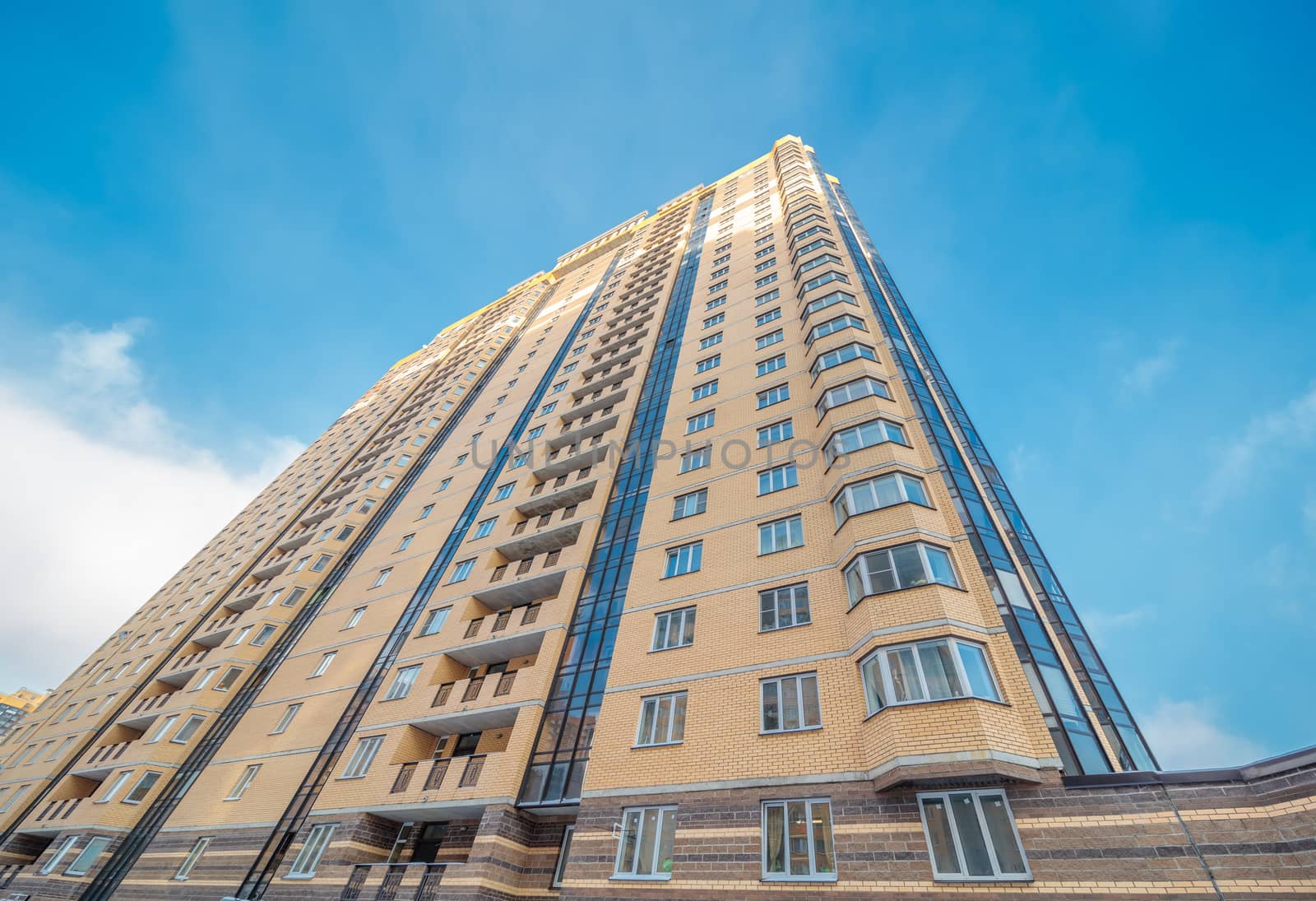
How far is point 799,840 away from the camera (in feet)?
39.2

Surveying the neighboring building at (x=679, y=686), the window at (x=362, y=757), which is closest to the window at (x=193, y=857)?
the neighboring building at (x=679, y=686)

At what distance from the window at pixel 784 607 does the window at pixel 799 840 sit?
14.3 ft

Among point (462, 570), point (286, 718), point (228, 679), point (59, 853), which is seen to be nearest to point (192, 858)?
point (286, 718)

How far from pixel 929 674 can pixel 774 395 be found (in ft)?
45.6

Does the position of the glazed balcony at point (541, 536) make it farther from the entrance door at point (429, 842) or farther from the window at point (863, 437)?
the window at point (863, 437)

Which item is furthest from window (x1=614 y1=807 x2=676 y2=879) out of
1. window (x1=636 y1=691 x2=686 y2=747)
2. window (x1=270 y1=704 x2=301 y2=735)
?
window (x1=270 y1=704 x2=301 y2=735)

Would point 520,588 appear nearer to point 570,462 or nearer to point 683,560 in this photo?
point 570,462

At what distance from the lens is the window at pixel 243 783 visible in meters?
22.4

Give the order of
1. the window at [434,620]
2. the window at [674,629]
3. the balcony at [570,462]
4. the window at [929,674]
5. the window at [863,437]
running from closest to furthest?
the window at [929,674], the window at [674,629], the window at [863,437], the window at [434,620], the balcony at [570,462]

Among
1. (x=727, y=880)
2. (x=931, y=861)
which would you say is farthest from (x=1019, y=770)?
(x=727, y=880)

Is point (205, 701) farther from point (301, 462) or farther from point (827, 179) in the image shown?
point (827, 179)

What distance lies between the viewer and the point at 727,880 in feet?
39.2

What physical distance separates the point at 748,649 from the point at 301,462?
60085mm

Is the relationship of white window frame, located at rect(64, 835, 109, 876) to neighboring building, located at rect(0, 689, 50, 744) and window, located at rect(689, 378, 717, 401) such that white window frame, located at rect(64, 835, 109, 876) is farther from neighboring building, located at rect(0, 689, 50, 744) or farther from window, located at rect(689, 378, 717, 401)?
neighboring building, located at rect(0, 689, 50, 744)
